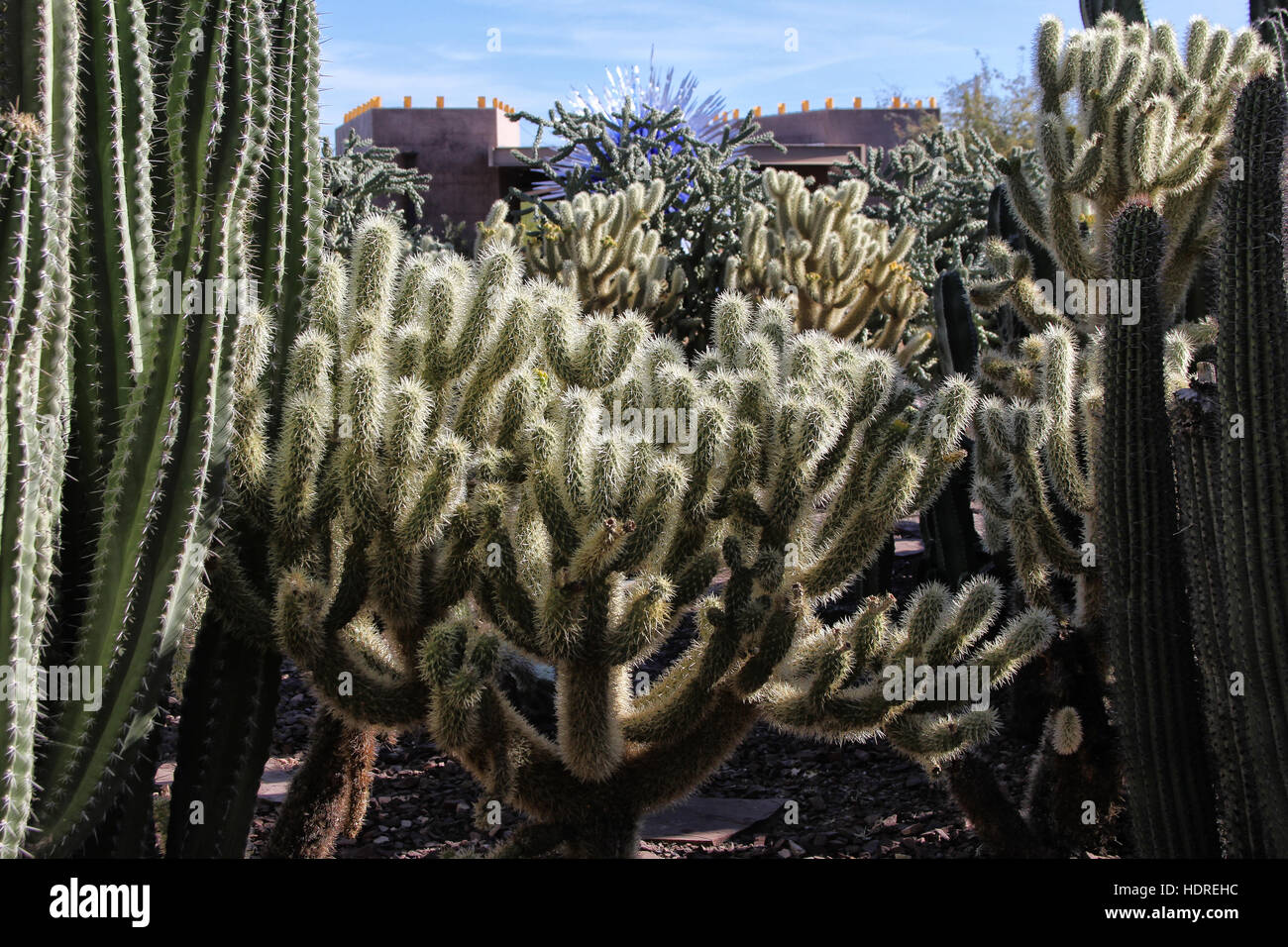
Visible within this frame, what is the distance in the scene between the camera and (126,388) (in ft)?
7.67

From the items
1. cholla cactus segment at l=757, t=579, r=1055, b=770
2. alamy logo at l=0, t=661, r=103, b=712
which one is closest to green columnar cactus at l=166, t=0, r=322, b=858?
alamy logo at l=0, t=661, r=103, b=712

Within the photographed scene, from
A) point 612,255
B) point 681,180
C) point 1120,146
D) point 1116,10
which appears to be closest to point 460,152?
point 681,180

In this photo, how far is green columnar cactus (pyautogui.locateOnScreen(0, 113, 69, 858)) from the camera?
6.51 feet

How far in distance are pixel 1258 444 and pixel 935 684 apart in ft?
2.81

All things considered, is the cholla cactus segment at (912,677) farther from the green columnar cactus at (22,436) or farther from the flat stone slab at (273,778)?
the flat stone slab at (273,778)

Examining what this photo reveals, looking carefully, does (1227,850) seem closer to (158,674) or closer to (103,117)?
(158,674)

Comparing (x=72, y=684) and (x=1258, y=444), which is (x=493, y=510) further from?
(x=1258, y=444)

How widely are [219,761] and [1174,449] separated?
7.84 feet

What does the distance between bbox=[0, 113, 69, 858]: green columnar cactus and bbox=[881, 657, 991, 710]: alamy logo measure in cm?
174

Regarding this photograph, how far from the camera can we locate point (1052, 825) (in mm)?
3000

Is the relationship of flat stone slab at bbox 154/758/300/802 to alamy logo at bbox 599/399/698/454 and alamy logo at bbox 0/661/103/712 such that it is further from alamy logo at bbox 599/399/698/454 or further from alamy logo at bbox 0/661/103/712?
alamy logo at bbox 599/399/698/454

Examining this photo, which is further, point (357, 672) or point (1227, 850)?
point (1227, 850)

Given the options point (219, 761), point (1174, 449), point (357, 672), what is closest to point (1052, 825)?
point (1174, 449)

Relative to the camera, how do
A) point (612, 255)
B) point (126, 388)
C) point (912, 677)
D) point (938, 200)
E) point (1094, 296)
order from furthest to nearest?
point (938, 200) < point (612, 255) < point (1094, 296) < point (912, 677) < point (126, 388)
